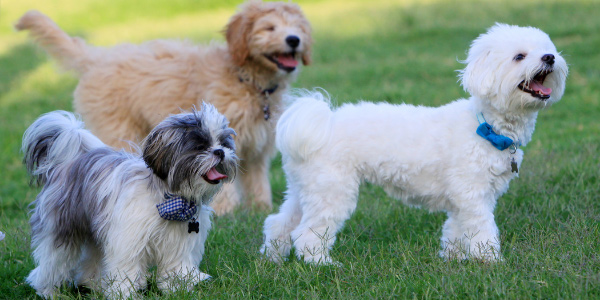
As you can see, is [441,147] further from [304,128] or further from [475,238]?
[304,128]

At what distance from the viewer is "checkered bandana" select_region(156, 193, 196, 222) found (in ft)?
13.8

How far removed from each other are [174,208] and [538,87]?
260 centimetres

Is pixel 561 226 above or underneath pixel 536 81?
underneath

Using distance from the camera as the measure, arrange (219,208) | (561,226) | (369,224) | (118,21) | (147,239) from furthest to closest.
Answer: (118,21) < (219,208) < (369,224) < (561,226) < (147,239)

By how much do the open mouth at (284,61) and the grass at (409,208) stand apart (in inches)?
61.5

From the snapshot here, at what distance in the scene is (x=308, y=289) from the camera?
428 centimetres

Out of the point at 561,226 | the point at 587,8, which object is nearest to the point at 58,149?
the point at 561,226

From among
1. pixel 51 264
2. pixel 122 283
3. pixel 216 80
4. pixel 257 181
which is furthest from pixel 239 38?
pixel 122 283

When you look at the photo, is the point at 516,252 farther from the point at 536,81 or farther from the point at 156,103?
the point at 156,103

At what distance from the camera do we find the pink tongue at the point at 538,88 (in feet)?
15.0

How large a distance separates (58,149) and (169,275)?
121 cm

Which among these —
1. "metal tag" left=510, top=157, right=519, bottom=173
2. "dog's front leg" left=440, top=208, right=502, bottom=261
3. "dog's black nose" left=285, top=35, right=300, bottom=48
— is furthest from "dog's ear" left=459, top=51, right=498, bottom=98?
"dog's black nose" left=285, top=35, right=300, bottom=48

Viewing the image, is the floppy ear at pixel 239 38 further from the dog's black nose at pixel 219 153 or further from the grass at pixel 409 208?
the dog's black nose at pixel 219 153

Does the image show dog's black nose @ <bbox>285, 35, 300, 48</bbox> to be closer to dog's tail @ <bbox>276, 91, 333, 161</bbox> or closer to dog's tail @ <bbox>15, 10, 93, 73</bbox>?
dog's tail @ <bbox>276, 91, 333, 161</bbox>
